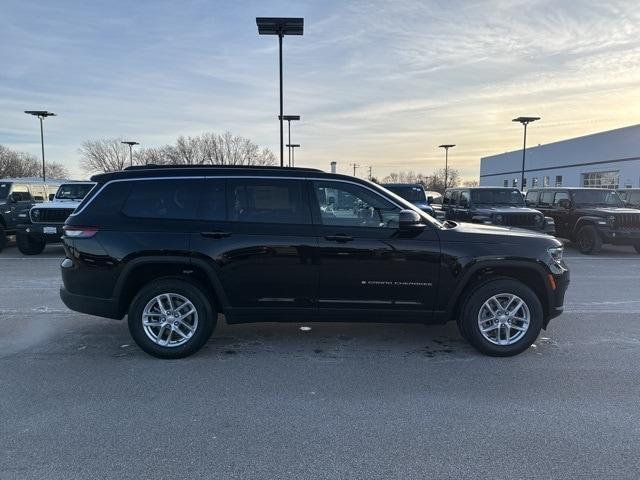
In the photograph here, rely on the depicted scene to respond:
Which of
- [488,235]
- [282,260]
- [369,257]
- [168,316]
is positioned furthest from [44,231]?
[488,235]

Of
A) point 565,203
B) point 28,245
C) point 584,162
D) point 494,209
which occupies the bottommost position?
point 28,245

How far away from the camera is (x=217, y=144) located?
52.6 m

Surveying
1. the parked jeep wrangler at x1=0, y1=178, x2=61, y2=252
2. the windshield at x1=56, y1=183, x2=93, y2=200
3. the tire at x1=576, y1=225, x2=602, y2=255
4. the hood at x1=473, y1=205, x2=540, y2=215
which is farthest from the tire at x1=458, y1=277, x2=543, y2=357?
the parked jeep wrangler at x1=0, y1=178, x2=61, y2=252

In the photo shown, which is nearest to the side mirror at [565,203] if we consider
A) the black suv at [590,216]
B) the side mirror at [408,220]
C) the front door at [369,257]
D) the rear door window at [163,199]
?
the black suv at [590,216]

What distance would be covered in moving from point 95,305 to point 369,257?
281 cm

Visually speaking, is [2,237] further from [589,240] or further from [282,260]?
[589,240]

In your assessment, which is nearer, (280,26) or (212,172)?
(212,172)

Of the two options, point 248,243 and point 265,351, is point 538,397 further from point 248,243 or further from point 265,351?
point 248,243

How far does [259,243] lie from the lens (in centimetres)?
463

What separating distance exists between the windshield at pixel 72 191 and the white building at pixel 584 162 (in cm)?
4981

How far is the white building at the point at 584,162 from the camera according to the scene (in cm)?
4928

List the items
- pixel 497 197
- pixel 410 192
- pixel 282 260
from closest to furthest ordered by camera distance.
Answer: pixel 282 260, pixel 497 197, pixel 410 192

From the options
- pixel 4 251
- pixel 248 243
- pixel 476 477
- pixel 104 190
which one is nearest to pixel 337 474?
pixel 476 477

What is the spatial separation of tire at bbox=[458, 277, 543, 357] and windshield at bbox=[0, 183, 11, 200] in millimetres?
13425
